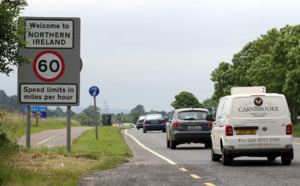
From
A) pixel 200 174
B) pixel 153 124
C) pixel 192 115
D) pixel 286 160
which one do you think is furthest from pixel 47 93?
pixel 153 124

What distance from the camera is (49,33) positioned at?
19.5 meters

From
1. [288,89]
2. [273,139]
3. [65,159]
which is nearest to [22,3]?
[65,159]

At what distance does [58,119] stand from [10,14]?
61.4 meters

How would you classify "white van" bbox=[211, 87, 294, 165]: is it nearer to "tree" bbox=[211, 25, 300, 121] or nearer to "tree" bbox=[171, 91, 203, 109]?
"tree" bbox=[211, 25, 300, 121]

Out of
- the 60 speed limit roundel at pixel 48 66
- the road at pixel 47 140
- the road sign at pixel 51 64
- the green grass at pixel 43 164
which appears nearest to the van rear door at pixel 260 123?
the green grass at pixel 43 164

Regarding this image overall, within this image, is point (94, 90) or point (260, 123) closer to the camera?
point (260, 123)

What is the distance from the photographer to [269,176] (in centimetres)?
1384

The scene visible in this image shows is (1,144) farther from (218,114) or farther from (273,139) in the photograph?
(273,139)

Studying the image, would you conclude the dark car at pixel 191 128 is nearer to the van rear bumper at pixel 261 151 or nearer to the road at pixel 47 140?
the road at pixel 47 140

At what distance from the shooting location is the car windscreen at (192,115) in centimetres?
2662

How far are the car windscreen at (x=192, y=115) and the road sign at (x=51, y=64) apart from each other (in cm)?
785

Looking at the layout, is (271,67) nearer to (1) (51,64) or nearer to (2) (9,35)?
(1) (51,64)

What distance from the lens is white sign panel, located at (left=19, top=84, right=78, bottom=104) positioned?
19609mm

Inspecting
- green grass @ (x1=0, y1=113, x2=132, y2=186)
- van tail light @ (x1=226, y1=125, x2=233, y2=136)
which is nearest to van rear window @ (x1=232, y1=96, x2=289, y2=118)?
van tail light @ (x1=226, y1=125, x2=233, y2=136)
